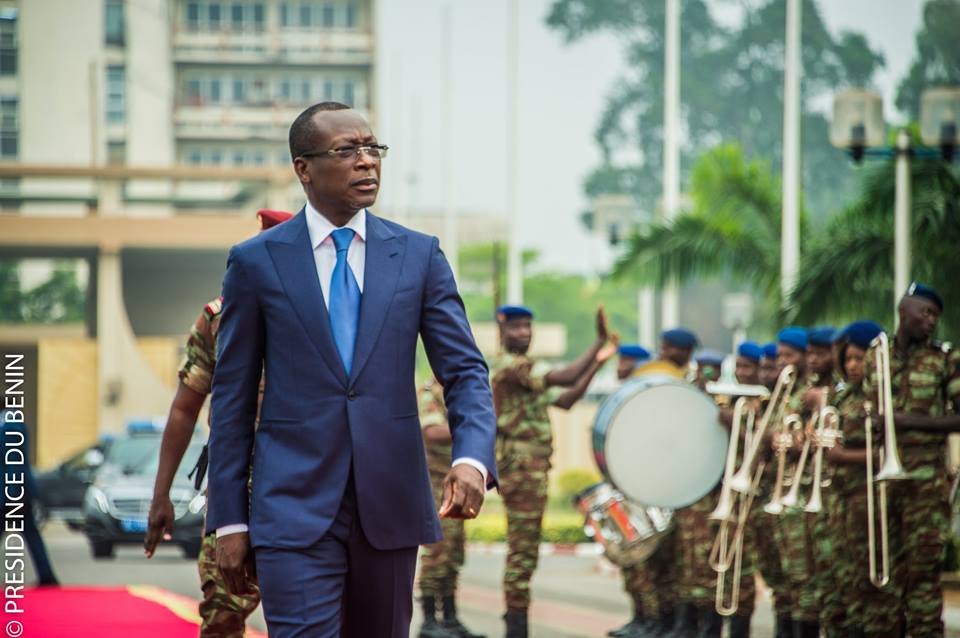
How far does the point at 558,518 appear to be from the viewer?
32.0 m

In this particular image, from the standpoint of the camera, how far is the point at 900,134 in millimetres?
17875

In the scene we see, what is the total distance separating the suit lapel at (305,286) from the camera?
5.58 m

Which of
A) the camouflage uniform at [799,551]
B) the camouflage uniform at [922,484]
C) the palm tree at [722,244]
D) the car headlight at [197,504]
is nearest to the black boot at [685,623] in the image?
the camouflage uniform at [799,551]

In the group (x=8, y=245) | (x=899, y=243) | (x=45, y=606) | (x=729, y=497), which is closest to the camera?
(x=45, y=606)

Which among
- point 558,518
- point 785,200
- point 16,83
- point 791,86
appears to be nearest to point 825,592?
point 785,200

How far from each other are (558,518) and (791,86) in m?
9.26

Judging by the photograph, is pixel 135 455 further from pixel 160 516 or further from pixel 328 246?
pixel 328 246

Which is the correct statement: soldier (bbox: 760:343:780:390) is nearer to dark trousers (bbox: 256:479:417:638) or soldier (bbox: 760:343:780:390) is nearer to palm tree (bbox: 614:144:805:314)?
dark trousers (bbox: 256:479:417:638)

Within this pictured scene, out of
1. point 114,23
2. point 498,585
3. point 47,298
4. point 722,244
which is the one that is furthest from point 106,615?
point 114,23

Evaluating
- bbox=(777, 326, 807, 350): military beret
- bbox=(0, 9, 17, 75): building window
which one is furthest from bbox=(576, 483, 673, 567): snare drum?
bbox=(0, 9, 17, 75): building window

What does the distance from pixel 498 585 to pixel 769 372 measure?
6299 millimetres

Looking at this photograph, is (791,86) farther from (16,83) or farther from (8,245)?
(16,83)

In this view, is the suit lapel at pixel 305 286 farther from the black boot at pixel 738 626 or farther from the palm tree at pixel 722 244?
the palm tree at pixel 722 244

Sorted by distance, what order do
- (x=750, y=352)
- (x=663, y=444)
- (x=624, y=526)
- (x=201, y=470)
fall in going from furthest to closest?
(x=624, y=526) < (x=750, y=352) < (x=663, y=444) < (x=201, y=470)
